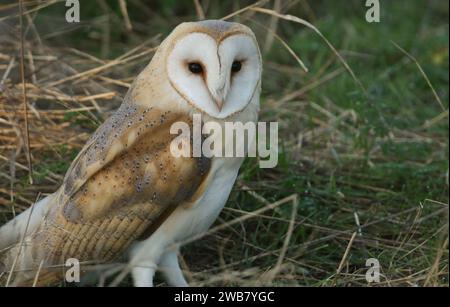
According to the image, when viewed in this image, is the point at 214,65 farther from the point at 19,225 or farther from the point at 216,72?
the point at 19,225

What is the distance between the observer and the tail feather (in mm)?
3662

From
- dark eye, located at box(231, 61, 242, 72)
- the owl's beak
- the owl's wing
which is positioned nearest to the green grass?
the owl's wing

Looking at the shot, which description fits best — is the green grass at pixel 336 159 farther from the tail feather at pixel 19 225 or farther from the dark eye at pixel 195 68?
the dark eye at pixel 195 68

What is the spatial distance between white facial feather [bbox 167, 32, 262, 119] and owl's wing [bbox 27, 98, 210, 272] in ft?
0.35

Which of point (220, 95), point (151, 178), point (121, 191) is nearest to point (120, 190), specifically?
point (121, 191)

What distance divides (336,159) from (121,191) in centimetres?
151

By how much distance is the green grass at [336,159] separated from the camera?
12.6ft

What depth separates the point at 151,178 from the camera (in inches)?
133

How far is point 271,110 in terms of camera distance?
16.7ft

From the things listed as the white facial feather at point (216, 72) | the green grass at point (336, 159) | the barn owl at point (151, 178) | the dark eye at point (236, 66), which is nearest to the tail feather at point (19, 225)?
the barn owl at point (151, 178)

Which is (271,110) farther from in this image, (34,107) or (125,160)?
(125,160)

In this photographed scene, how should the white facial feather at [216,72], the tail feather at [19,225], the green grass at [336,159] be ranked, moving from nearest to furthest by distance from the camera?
1. the white facial feather at [216,72]
2. the tail feather at [19,225]
3. the green grass at [336,159]

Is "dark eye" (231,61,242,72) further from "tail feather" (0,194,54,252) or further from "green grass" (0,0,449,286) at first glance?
"tail feather" (0,194,54,252)
